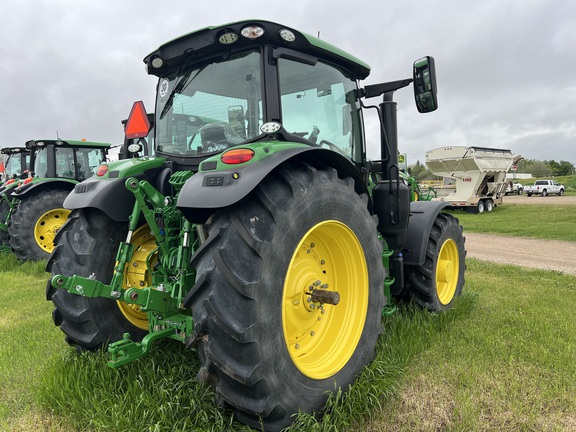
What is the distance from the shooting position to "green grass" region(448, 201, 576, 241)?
13263 millimetres

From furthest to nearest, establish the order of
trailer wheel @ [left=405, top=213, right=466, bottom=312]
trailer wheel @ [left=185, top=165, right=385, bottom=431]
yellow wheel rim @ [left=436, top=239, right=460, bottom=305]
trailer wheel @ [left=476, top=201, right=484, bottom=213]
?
trailer wheel @ [left=476, top=201, right=484, bottom=213] → yellow wheel rim @ [left=436, top=239, right=460, bottom=305] → trailer wheel @ [left=405, top=213, right=466, bottom=312] → trailer wheel @ [left=185, top=165, right=385, bottom=431]

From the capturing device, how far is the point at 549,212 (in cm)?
1836

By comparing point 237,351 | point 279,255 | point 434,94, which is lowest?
point 237,351

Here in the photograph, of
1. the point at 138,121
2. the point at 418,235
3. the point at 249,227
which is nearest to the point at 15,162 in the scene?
the point at 138,121

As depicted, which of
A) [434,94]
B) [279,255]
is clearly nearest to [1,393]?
[279,255]

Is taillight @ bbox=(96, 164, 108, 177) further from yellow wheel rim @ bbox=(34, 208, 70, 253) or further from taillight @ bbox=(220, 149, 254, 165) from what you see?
yellow wheel rim @ bbox=(34, 208, 70, 253)

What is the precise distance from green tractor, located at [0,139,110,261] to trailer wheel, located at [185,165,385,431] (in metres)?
5.99

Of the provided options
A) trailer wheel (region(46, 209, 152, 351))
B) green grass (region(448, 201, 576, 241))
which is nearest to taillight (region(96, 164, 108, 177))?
trailer wheel (region(46, 209, 152, 351))

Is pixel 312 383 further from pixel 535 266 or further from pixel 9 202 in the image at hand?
pixel 9 202

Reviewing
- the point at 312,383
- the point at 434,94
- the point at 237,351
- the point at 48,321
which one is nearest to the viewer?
the point at 237,351

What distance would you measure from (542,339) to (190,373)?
2.88 metres

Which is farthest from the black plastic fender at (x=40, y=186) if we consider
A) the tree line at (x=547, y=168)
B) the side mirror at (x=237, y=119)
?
the tree line at (x=547, y=168)

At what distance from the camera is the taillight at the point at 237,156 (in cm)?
230

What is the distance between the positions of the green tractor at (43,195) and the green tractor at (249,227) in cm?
492
